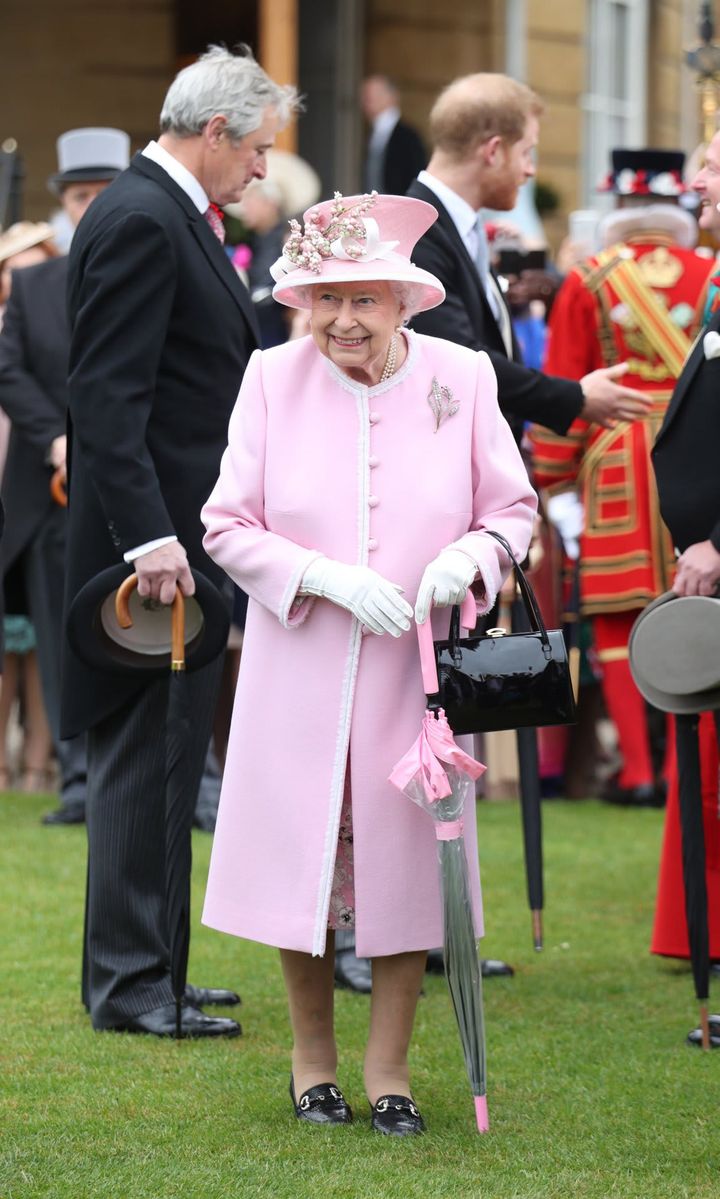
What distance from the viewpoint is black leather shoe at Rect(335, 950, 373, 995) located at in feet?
17.5

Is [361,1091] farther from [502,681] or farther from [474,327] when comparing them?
[474,327]

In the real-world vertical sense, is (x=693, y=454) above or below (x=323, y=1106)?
above

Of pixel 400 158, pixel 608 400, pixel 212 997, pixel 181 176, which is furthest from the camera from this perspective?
pixel 400 158

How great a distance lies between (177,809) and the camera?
4.74 meters

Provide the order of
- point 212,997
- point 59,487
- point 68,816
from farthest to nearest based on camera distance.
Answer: point 59,487, point 68,816, point 212,997

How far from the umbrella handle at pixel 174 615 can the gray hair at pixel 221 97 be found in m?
1.09

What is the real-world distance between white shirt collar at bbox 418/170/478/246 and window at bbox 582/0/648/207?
45.3 feet

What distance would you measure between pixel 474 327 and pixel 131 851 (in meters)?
1.67

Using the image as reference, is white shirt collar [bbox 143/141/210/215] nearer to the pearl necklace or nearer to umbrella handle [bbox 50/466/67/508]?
the pearl necklace

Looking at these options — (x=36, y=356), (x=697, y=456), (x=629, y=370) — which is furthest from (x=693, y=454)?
(x=36, y=356)

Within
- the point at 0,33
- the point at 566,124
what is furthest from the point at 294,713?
the point at 566,124

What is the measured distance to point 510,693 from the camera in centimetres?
391

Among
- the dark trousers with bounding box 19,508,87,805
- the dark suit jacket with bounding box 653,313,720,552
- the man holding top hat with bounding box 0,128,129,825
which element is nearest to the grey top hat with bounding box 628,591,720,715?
the dark suit jacket with bounding box 653,313,720,552

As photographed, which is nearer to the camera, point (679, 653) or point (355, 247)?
point (355, 247)
